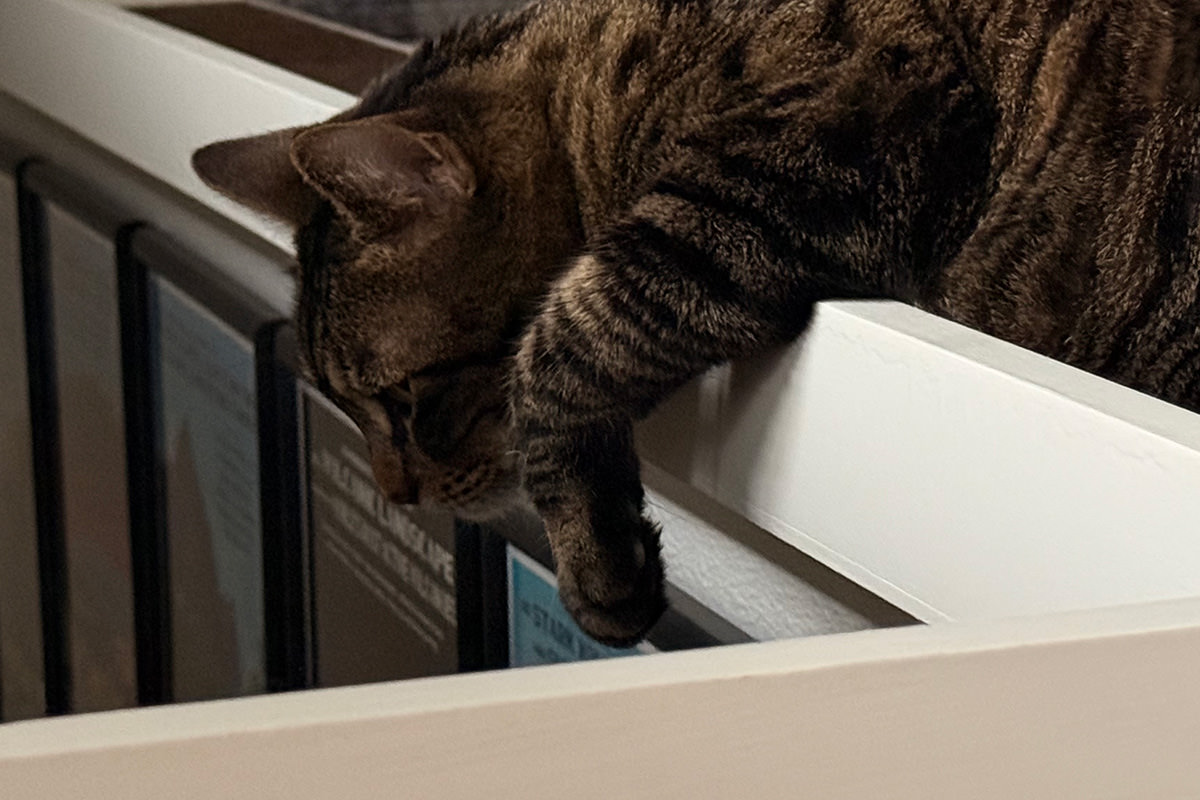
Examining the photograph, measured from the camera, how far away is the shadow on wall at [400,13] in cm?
153

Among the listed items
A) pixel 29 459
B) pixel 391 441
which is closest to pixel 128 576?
pixel 29 459

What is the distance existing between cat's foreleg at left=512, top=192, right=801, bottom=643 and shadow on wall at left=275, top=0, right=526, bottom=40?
84cm

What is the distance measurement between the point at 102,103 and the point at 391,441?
0.63m

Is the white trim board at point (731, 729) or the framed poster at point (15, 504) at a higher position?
the white trim board at point (731, 729)

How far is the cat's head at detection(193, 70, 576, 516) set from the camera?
80cm

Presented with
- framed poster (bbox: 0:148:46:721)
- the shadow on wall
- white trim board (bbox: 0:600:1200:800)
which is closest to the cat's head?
white trim board (bbox: 0:600:1200:800)

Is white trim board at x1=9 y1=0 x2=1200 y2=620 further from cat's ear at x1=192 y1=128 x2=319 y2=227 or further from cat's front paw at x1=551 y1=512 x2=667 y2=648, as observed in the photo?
cat's ear at x1=192 y1=128 x2=319 y2=227

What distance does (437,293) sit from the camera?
2.68ft

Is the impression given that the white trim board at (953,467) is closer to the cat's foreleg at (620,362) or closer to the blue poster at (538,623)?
the cat's foreleg at (620,362)

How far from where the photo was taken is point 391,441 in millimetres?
876

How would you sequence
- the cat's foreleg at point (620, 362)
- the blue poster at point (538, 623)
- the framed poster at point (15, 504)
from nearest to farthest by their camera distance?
the cat's foreleg at point (620, 362), the blue poster at point (538, 623), the framed poster at point (15, 504)

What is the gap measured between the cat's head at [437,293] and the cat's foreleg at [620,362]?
0.06 meters

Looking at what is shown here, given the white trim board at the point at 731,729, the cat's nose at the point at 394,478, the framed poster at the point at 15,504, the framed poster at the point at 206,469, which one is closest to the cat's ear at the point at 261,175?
the cat's nose at the point at 394,478

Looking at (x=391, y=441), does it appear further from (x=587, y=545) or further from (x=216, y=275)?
(x=216, y=275)
